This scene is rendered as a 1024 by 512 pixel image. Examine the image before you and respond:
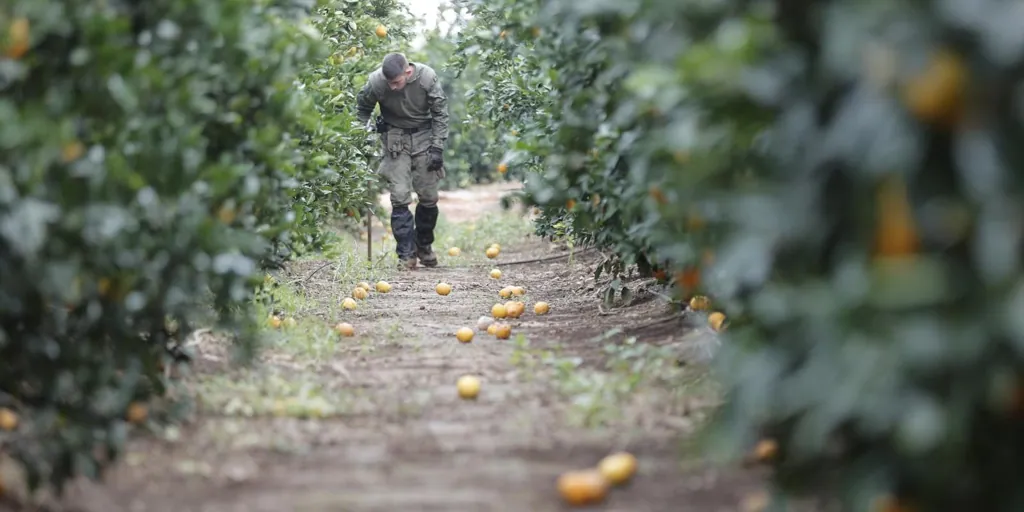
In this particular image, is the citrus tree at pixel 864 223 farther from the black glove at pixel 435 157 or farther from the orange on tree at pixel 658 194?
the black glove at pixel 435 157

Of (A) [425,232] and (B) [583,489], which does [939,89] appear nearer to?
(B) [583,489]

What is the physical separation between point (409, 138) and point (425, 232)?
90cm

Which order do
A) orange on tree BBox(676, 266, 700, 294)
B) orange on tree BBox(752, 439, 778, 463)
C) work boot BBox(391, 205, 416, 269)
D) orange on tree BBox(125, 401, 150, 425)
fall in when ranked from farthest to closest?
work boot BBox(391, 205, 416, 269) < orange on tree BBox(676, 266, 700, 294) < orange on tree BBox(125, 401, 150, 425) < orange on tree BBox(752, 439, 778, 463)

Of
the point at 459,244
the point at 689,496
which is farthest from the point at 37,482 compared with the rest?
the point at 459,244

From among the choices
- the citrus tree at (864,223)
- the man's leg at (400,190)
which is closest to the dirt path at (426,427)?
the citrus tree at (864,223)

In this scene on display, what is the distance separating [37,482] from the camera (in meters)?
2.37

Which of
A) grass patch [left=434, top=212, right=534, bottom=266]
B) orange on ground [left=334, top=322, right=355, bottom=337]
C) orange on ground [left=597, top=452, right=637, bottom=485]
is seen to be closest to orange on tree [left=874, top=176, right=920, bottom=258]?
orange on ground [left=597, top=452, right=637, bottom=485]

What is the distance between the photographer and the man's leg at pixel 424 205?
27.3 ft

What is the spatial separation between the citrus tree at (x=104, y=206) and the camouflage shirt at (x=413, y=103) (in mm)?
4891

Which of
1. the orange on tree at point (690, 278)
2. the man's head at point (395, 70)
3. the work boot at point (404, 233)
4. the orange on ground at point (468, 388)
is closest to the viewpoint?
the orange on tree at point (690, 278)

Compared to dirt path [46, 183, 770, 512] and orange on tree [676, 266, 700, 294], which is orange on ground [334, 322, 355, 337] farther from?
orange on tree [676, 266, 700, 294]

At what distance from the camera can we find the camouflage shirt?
8.05 metres

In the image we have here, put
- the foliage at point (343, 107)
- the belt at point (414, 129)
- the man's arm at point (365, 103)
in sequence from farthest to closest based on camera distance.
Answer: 1. the belt at point (414, 129)
2. the man's arm at point (365, 103)
3. the foliage at point (343, 107)

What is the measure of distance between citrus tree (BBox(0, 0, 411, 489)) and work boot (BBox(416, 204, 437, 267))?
5284 millimetres
